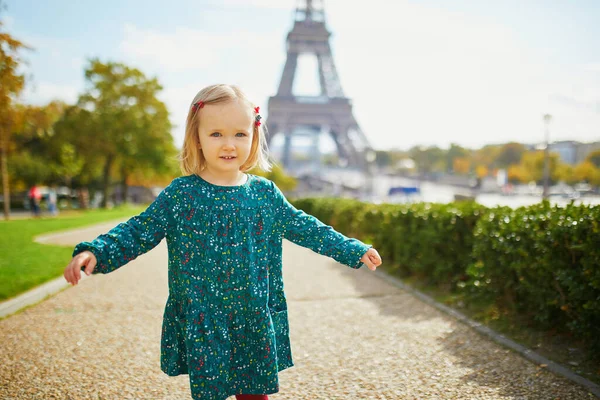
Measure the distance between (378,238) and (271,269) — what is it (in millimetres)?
5771

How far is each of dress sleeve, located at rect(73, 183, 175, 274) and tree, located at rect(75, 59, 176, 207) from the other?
26420 mm

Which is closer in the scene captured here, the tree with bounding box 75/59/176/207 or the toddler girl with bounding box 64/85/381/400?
the toddler girl with bounding box 64/85/381/400

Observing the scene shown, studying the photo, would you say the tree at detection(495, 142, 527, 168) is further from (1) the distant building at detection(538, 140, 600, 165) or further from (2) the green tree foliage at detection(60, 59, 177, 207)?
(2) the green tree foliage at detection(60, 59, 177, 207)

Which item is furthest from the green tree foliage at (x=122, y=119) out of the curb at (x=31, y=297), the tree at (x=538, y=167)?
the tree at (x=538, y=167)

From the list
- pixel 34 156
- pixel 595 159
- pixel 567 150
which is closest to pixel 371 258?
pixel 34 156

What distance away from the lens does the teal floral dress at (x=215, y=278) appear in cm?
193

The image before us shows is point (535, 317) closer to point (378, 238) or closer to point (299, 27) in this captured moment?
point (378, 238)

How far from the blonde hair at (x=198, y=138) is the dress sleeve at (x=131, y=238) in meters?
0.15

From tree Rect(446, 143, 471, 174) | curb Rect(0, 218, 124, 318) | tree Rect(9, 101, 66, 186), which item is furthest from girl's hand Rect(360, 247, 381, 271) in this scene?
tree Rect(446, 143, 471, 174)

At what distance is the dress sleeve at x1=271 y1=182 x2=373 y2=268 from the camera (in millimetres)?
2098

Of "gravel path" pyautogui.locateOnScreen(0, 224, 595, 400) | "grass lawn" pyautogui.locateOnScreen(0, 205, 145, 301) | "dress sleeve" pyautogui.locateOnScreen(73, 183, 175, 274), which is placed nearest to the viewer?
"dress sleeve" pyautogui.locateOnScreen(73, 183, 175, 274)

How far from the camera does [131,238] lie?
1.96 meters

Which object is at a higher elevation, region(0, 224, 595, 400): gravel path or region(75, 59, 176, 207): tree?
region(75, 59, 176, 207): tree

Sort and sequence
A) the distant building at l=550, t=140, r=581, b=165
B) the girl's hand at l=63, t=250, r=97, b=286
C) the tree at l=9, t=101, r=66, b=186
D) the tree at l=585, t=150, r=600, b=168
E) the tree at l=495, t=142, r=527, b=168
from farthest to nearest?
the distant building at l=550, t=140, r=581, b=165 < the tree at l=495, t=142, r=527, b=168 < the tree at l=585, t=150, r=600, b=168 < the tree at l=9, t=101, r=66, b=186 < the girl's hand at l=63, t=250, r=97, b=286
